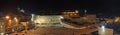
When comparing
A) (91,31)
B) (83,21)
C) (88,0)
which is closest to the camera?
(91,31)

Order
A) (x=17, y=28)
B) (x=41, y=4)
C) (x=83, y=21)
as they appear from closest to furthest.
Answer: (x=17, y=28)
(x=83, y=21)
(x=41, y=4)

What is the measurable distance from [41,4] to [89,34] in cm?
3674

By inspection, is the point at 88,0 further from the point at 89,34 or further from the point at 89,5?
the point at 89,34

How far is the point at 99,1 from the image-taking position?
60531 millimetres

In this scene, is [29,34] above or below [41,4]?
below

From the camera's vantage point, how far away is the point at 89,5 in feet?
179

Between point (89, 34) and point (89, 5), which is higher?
point (89, 5)

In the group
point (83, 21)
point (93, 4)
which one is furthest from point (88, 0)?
point (83, 21)

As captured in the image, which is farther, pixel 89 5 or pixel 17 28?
pixel 89 5

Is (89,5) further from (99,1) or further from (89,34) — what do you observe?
(89,34)

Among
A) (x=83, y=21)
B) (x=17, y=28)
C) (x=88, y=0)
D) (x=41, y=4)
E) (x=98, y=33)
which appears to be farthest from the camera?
(x=88, y=0)

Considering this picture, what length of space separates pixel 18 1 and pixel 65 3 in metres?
11.3

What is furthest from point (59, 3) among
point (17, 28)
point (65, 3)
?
point (17, 28)

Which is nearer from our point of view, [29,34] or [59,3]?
[29,34]
